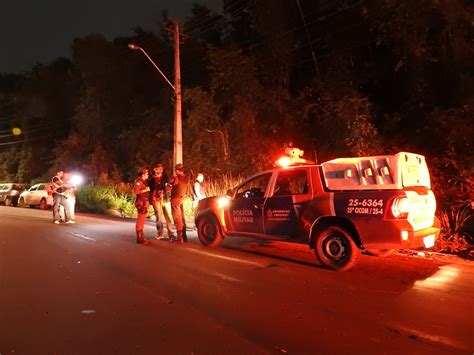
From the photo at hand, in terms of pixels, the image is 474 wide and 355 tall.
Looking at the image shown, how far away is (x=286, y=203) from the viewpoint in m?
8.99

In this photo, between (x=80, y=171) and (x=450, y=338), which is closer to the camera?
(x=450, y=338)

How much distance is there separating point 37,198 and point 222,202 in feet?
59.6

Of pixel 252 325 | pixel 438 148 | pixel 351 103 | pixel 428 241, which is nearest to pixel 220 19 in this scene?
pixel 351 103

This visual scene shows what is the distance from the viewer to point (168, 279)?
7574 mm

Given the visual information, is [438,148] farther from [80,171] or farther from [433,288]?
[80,171]

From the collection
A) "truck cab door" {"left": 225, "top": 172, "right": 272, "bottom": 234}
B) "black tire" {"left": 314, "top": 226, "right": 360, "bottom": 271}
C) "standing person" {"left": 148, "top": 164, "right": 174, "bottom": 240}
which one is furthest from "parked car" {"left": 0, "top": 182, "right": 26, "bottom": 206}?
"black tire" {"left": 314, "top": 226, "right": 360, "bottom": 271}

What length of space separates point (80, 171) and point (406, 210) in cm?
3290

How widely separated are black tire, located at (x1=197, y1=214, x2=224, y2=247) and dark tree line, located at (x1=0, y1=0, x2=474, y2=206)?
18.5ft

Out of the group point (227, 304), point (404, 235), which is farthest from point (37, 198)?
point (404, 235)

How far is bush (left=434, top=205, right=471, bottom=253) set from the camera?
33.2ft

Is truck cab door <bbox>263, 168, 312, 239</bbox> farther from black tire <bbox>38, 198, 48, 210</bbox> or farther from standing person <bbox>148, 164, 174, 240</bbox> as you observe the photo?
black tire <bbox>38, 198, 48, 210</bbox>

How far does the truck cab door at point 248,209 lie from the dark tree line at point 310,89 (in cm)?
537

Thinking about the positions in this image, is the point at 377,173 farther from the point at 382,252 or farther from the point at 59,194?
the point at 59,194

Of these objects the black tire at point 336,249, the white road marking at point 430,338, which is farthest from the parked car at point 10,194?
the white road marking at point 430,338
